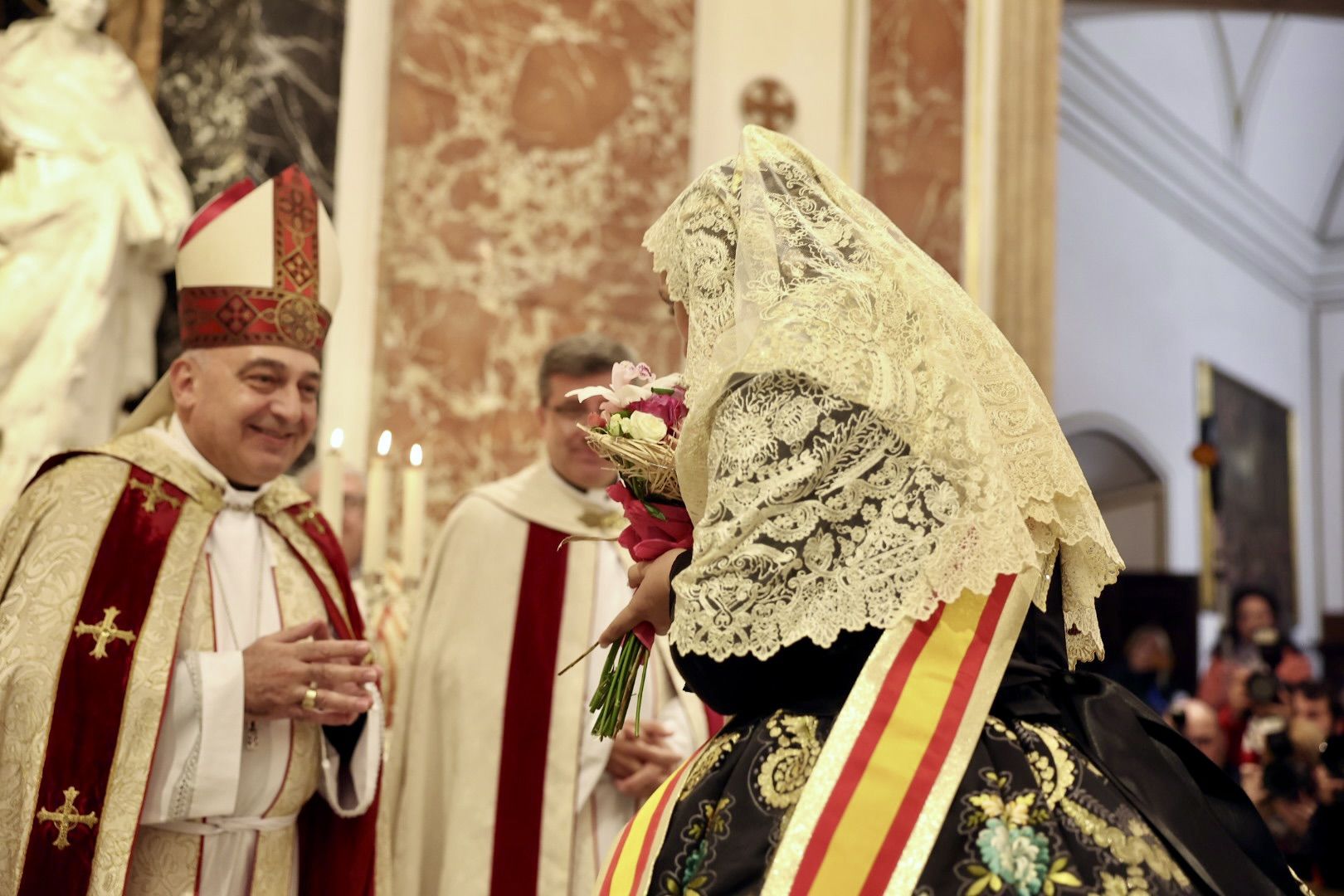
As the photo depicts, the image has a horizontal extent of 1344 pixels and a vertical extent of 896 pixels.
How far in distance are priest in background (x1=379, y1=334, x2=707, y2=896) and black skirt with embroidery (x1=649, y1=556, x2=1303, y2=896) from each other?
1801 millimetres

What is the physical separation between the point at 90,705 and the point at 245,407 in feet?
2.45

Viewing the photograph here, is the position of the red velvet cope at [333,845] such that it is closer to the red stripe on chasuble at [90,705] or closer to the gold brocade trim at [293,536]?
the gold brocade trim at [293,536]

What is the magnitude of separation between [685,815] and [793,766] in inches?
7.3

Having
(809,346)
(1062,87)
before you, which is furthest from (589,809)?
(1062,87)

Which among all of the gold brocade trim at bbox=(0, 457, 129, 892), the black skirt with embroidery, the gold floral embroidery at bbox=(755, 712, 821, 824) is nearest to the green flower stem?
the black skirt with embroidery

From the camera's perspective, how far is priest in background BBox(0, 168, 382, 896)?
3080mm

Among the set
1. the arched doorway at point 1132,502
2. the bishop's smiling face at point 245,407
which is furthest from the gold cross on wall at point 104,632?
the arched doorway at point 1132,502

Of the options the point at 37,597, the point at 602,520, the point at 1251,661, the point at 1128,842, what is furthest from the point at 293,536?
the point at 1251,661

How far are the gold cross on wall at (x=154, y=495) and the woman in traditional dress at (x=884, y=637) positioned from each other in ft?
4.90

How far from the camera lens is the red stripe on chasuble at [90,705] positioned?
3.04 metres

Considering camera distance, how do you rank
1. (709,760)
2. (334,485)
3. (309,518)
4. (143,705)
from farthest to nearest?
(334,485)
(309,518)
(143,705)
(709,760)

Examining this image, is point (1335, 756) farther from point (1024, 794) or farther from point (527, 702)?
point (1024, 794)

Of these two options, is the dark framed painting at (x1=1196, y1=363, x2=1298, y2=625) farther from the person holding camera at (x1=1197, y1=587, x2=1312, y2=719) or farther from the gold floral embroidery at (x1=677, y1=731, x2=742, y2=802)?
the gold floral embroidery at (x1=677, y1=731, x2=742, y2=802)

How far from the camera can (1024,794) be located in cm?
218
